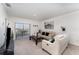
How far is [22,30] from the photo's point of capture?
2.09m

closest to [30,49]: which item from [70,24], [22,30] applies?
[22,30]

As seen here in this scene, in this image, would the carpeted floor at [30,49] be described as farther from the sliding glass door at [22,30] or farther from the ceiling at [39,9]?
the ceiling at [39,9]

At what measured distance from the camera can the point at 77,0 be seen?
1768 mm

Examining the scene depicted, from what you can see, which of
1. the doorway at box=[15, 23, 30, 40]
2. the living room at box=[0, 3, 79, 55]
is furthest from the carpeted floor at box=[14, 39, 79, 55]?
the doorway at box=[15, 23, 30, 40]

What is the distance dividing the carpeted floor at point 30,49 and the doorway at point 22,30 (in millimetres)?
122

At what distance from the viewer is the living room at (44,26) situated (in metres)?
1.92

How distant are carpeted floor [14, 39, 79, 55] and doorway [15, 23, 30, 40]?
0.12 meters

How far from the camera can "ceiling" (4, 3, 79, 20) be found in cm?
186

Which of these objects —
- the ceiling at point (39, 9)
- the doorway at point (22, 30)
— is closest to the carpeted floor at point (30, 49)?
the doorway at point (22, 30)

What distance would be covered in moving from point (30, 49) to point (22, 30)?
585 mm

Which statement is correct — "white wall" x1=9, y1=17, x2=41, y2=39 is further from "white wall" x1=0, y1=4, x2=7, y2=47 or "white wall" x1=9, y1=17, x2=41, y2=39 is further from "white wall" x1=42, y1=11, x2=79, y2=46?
"white wall" x1=42, y1=11, x2=79, y2=46

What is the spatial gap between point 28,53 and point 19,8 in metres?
1.22

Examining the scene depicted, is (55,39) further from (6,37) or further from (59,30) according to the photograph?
(6,37)
